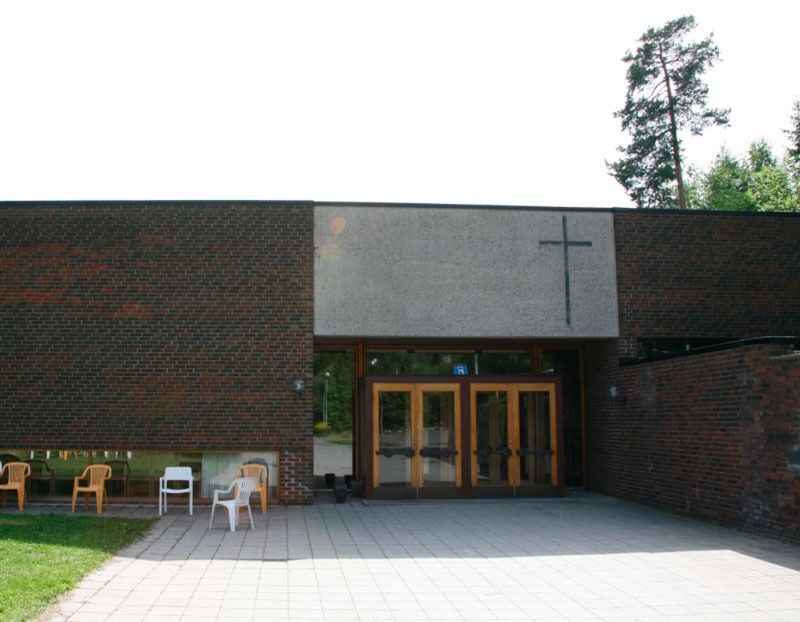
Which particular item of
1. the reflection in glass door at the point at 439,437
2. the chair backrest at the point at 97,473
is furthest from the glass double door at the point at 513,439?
the chair backrest at the point at 97,473

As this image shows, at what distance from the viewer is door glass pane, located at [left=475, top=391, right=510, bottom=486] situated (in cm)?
1617

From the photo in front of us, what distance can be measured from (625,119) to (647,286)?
18.8m

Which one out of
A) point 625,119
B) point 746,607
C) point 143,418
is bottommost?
point 746,607

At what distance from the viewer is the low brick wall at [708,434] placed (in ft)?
36.4

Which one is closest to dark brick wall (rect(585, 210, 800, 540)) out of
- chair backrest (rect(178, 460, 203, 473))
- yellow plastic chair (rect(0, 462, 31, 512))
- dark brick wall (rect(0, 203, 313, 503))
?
dark brick wall (rect(0, 203, 313, 503))

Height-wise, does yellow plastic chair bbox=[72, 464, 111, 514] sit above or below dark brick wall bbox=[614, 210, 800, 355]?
below

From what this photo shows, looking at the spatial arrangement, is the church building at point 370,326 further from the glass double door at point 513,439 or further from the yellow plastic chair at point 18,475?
the yellow plastic chair at point 18,475

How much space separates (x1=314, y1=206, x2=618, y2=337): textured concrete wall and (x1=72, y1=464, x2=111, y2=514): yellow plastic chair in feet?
14.7

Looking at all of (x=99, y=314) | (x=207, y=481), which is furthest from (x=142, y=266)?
(x=207, y=481)

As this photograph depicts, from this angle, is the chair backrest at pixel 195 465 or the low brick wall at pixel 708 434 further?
the chair backrest at pixel 195 465

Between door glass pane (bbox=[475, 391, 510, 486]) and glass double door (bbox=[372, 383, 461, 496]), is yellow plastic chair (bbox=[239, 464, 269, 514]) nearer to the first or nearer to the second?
glass double door (bbox=[372, 383, 461, 496])

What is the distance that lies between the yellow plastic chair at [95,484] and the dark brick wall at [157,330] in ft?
2.38

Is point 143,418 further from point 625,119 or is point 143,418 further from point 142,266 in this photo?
point 625,119

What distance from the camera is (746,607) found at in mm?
7488
